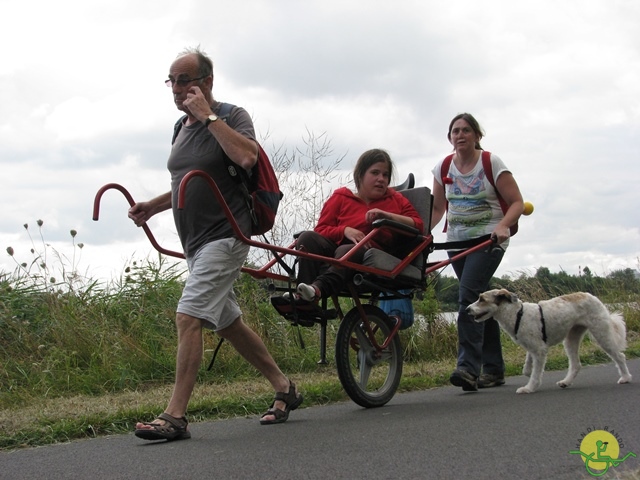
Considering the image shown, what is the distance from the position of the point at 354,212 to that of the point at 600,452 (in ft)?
9.17

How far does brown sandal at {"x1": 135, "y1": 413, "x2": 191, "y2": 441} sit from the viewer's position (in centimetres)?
471

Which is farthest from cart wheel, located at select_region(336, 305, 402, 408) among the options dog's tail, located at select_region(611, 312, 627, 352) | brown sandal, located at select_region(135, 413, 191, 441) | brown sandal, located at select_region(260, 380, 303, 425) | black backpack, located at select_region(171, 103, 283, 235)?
dog's tail, located at select_region(611, 312, 627, 352)

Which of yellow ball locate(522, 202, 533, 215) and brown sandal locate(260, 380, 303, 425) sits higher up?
yellow ball locate(522, 202, 533, 215)

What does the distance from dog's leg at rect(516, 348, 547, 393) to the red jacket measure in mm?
1528

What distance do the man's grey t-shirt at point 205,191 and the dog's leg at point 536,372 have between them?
105 inches

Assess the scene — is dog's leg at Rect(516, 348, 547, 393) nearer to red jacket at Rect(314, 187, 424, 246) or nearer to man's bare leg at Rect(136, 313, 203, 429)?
red jacket at Rect(314, 187, 424, 246)

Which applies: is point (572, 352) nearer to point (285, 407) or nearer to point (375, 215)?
point (375, 215)

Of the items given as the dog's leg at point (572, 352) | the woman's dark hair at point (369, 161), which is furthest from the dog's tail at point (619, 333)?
the woman's dark hair at point (369, 161)

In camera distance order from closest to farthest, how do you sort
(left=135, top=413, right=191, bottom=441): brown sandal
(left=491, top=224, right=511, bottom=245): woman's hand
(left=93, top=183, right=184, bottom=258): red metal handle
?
(left=135, top=413, right=191, bottom=441): brown sandal → (left=93, top=183, right=184, bottom=258): red metal handle → (left=491, top=224, right=511, bottom=245): woman's hand

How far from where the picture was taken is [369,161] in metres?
6.26

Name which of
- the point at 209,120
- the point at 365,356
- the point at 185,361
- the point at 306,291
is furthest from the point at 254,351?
the point at 209,120

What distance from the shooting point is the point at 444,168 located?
7.29 metres

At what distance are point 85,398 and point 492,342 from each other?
11.3ft

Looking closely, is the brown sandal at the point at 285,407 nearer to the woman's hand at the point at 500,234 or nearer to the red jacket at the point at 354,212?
the red jacket at the point at 354,212
